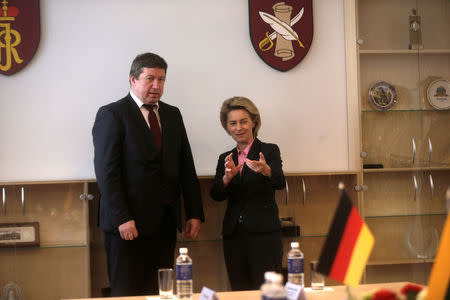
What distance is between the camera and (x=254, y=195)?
365 centimetres

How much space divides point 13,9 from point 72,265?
1.81m

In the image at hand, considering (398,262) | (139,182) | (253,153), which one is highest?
(253,153)

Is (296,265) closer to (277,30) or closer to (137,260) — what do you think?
(137,260)

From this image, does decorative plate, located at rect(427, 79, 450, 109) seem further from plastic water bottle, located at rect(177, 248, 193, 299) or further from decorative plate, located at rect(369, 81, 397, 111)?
plastic water bottle, located at rect(177, 248, 193, 299)

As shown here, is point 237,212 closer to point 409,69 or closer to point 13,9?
point 409,69

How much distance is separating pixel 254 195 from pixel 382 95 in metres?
1.33

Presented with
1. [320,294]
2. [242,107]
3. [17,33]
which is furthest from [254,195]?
[17,33]

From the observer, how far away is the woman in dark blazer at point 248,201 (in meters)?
3.55

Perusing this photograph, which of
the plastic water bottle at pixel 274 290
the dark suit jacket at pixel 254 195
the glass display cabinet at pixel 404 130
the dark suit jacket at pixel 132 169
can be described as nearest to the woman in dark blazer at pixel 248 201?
the dark suit jacket at pixel 254 195

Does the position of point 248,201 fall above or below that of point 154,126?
below

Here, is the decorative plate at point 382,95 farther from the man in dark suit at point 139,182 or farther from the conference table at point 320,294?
the conference table at point 320,294

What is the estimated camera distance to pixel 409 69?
415cm

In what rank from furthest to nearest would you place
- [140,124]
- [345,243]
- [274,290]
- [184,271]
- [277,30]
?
[277,30] < [140,124] < [184,271] < [345,243] < [274,290]

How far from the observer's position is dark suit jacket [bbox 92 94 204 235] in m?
3.47
